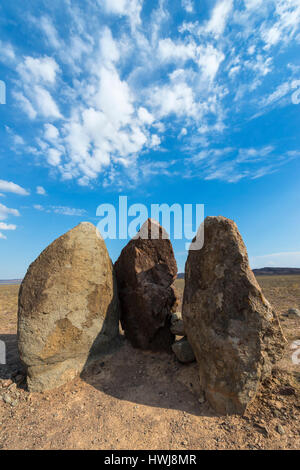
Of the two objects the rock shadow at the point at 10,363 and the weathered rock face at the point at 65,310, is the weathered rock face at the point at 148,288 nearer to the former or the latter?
the weathered rock face at the point at 65,310

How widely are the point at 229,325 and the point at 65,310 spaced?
11.8ft

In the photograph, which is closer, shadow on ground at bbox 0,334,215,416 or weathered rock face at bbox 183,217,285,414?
weathered rock face at bbox 183,217,285,414

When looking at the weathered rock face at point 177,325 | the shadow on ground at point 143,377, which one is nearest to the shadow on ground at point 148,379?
the shadow on ground at point 143,377

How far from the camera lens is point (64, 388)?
5.09 m

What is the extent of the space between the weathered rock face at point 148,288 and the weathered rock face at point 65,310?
0.67 metres

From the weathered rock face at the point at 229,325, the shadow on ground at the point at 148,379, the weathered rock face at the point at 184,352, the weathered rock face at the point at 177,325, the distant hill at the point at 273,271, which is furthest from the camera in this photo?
the distant hill at the point at 273,271

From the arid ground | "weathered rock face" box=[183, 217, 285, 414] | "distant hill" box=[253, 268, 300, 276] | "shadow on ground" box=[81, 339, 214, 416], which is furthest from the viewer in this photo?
"distant hill" box=[253, 268, 300, 276]

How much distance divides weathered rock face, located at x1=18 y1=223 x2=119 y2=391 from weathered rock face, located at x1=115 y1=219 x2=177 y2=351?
0.67m

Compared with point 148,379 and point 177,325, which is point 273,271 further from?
point 148,379

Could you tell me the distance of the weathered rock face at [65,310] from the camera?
5.12 meters

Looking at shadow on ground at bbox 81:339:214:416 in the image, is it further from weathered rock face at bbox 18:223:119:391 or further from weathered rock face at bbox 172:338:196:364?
weathered rock face at bbox 18:223:119:391

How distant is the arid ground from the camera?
3.71m

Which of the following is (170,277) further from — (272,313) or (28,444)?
(28,444)

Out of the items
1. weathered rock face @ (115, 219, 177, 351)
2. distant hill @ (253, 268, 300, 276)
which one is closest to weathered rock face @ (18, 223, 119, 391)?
weathered rock face @ (115, 219, 177, 351)
